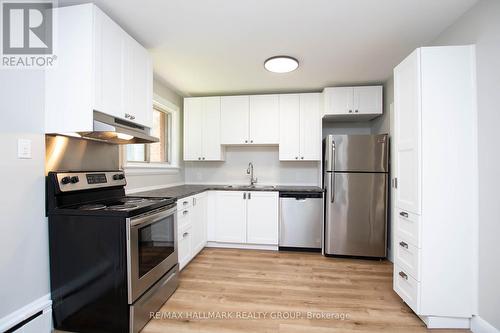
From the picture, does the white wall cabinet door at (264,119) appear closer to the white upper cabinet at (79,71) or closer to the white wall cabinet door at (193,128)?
the white wall cabinet door at (193,128)

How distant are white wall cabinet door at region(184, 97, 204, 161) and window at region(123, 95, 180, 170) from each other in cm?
16

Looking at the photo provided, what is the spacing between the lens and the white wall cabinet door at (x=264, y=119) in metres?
3.60

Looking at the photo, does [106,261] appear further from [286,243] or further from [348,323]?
[286,243]

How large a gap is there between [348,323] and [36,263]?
232cm

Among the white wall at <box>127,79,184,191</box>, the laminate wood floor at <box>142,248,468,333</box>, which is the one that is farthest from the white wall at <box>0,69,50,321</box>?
the white wall at <box>127,79,184,191</box>

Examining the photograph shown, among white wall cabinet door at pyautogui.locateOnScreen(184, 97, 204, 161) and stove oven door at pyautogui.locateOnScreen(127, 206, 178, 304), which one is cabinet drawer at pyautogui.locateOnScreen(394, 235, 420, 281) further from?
white wall cabinet door at pyautogui.locateOnScreen(184, 97, 204, 161)

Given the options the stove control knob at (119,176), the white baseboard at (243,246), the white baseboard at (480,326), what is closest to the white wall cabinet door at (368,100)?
the white baseboard at (243,246)

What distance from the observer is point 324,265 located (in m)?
2.88

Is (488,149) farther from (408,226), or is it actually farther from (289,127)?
(289,127)

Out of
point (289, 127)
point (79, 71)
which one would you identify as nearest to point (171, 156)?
point (289, 127)

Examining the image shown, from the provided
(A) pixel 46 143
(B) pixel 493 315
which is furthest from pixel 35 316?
(B) pixel 493 315

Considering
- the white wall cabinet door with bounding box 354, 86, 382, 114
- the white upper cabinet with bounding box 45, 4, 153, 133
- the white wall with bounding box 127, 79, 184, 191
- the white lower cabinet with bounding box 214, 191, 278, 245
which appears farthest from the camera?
the white lower cabinet with bounding box 214, 191, 278, 245

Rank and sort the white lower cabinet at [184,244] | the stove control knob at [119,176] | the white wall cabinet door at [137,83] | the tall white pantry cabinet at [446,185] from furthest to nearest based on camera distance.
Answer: the white lower cabinet at [184,244] < the stove control knob at [119,176] < the white wall cabinet door at [137,83] < the tall white pantry cabinet at [446,185]

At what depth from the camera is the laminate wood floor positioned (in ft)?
5.83
